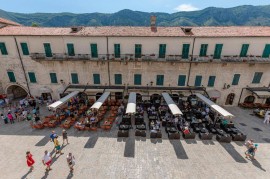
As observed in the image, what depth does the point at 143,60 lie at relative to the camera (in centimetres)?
1748

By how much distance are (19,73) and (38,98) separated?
403cm

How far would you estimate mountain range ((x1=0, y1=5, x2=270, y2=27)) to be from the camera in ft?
507

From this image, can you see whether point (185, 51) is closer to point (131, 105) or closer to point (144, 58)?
point (144, 58)

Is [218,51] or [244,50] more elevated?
[244,50]

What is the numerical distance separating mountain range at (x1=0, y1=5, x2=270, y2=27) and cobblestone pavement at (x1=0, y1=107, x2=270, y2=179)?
566 ft

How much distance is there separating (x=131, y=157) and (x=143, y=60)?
10902mm

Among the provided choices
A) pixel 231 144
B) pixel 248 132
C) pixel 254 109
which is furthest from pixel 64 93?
pixel 254 109

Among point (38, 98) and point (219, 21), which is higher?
point (219, 21)

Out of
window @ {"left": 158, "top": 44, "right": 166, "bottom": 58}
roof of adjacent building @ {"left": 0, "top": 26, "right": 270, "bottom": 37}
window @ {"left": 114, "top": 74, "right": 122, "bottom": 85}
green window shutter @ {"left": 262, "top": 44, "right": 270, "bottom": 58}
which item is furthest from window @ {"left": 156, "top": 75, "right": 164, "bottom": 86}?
green window shutter @ {"left": 262, "top": 44, "right": 270, "bottom": 58}

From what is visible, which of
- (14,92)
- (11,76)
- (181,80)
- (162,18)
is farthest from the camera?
(162,18)

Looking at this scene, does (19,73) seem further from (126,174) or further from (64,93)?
(126,174)

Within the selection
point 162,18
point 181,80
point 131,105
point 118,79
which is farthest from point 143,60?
point 162,18

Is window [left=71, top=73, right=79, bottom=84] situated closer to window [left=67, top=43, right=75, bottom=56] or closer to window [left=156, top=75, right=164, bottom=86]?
window [left=67, top=43, right=75, bottom=56]

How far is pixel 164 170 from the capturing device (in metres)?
9.95
